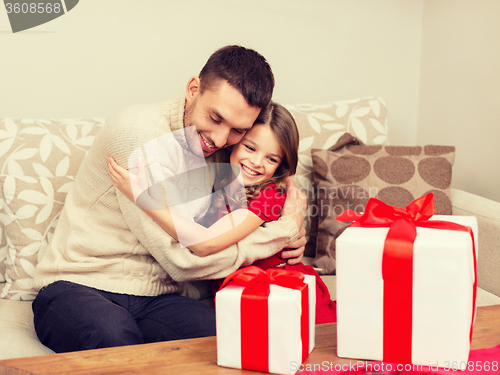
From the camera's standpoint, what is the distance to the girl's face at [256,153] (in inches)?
48.1

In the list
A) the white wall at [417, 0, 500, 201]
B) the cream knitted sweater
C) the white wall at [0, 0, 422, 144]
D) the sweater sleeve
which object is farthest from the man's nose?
the white wall at [417, 0, 500, 201]

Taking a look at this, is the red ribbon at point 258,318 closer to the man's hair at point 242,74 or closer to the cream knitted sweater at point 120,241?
the cream knitted sweater at point 120,241

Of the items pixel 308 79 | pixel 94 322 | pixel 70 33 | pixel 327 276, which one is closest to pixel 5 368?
pixel 94 322

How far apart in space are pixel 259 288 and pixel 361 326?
0.16 m

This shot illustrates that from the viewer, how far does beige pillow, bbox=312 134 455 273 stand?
4.62 feet

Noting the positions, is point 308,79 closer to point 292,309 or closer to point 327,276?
point 327,276

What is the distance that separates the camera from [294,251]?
1.23 metres

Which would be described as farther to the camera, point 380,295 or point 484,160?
point 484,160

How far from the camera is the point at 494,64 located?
1.62 metres

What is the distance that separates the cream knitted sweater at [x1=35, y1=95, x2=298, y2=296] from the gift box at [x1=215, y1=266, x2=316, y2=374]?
415 millimetres

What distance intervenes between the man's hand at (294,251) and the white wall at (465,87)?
0.88m

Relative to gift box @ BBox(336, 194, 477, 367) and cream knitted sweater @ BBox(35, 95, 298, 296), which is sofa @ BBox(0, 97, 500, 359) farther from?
gift box @ BBox(336, 194, 477, 367)

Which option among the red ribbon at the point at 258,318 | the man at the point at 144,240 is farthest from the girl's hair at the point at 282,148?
the red ribbon at the point at 258,318

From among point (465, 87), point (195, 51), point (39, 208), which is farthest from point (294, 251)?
point (465, 87)
